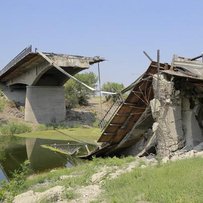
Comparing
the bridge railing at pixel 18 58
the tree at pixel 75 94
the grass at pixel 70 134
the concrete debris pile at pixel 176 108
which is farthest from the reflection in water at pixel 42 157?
the tree at pixel 75 94

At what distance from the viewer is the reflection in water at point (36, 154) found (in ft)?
68.7

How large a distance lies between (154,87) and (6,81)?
111ft

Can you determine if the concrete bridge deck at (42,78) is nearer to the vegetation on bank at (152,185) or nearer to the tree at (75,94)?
the tree at (75,94)

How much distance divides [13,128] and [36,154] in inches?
490

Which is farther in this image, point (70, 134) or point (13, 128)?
point (13, 128)

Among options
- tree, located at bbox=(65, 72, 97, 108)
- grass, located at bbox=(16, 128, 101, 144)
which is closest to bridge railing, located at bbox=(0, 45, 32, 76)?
grass, located at bbox=(16, 128, 101, 144)

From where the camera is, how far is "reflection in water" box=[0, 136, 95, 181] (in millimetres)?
20938

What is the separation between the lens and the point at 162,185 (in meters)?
9.63

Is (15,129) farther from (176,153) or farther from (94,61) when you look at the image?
(176,153)

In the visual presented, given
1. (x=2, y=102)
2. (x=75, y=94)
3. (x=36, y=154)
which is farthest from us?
(x=75, y=94)

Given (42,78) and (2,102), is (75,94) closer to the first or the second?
(42,78)

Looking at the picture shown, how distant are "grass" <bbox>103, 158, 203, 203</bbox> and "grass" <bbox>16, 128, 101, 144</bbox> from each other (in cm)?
1789

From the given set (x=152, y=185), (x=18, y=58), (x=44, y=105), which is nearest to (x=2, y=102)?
(x=44, y=105)

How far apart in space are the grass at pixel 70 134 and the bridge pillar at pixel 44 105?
440 cm
